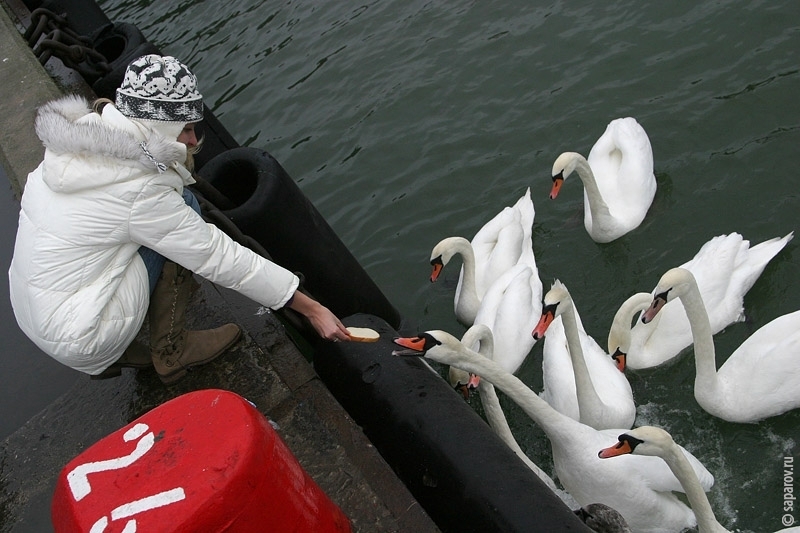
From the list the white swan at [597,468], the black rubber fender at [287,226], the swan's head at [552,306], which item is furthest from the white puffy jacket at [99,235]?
the swan's head at [552,306]

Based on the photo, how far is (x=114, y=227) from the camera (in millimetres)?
3713

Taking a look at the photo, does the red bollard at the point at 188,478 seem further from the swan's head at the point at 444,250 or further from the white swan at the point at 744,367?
the swan's head at the point at 444,250

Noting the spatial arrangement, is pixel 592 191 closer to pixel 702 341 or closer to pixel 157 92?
pixel 702 341

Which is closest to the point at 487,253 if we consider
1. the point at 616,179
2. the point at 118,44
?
the point at 616,179

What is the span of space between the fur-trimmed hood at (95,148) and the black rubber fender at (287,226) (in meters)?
1.14

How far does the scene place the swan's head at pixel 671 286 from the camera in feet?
16.0

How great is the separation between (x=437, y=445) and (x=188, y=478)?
1.67 m

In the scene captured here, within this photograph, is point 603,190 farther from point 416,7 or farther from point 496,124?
point 416,7

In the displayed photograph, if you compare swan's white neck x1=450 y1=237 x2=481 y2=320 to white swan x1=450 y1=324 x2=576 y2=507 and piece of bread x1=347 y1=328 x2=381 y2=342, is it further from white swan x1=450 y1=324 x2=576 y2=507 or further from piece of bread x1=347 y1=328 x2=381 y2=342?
piece of bread x1=347 y1=328 x2=381 y2=342

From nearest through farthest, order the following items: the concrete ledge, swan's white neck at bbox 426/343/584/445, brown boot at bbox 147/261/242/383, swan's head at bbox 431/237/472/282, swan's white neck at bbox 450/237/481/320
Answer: brown boot at bbox 147/261/242/383, swan's white neck at bbox 426/343/584/445, swan's head at bbox 431/237/472/282, swan's white neck at bbox 450/237/481/320, the concrete ledge

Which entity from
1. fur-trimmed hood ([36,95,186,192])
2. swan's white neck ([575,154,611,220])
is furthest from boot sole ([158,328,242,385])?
swan's white neck ([575,154,611,220])

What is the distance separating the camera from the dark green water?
18.9ft

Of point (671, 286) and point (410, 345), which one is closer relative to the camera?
point (410, 345)

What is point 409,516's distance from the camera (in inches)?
143
